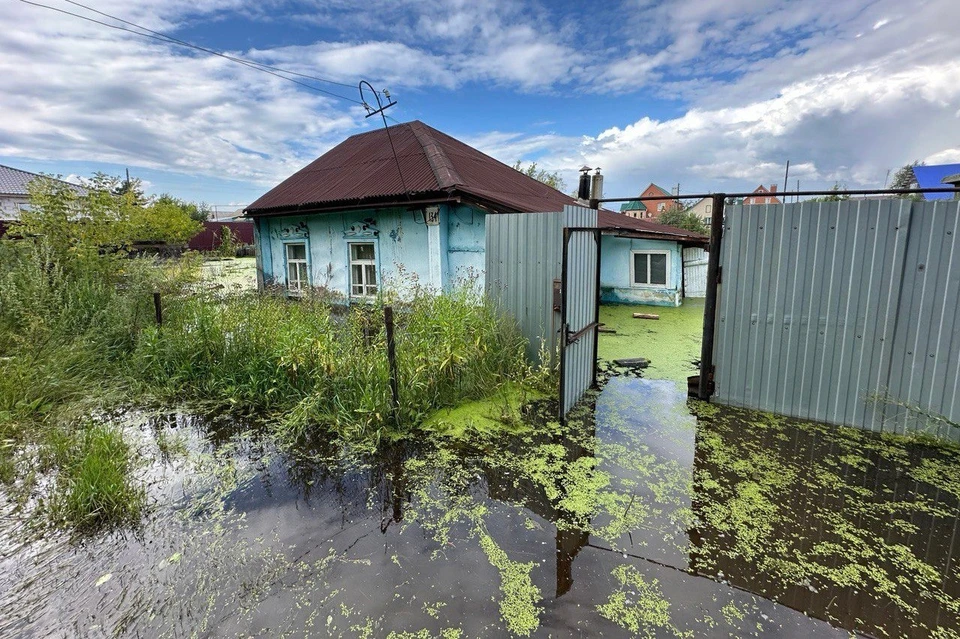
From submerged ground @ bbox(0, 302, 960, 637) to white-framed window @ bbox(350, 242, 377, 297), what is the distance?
5.30m

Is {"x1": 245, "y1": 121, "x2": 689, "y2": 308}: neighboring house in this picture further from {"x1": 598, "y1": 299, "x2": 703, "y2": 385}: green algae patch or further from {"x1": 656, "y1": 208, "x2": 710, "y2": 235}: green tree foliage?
{"x1": 656, "y1": 208, "x2": 710, "y2": 235}: green tree foliage

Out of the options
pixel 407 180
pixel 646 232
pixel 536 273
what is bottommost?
pixel 536 273

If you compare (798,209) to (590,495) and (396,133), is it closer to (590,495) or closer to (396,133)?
(590,495)

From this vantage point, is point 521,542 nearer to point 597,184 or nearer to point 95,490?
point 95,490

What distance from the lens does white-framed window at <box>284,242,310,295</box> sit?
9665 millimetres

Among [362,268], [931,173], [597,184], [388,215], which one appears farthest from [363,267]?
[931,173]

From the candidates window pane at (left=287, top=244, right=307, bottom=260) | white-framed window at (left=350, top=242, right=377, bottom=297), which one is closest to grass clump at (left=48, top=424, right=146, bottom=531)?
white-framed window at (left=350, top=242, right=377, bottom=297)

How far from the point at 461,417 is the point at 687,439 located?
1.96 m

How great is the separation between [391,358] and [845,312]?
150 inches

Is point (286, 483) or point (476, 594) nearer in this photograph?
point (476, 594)

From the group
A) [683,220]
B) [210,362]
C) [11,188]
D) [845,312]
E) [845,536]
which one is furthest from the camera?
[683,220]

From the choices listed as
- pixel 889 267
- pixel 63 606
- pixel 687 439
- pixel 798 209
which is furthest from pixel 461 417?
pixel 889 267

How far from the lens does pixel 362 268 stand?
28.8 ft

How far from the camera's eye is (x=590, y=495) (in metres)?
2.81
